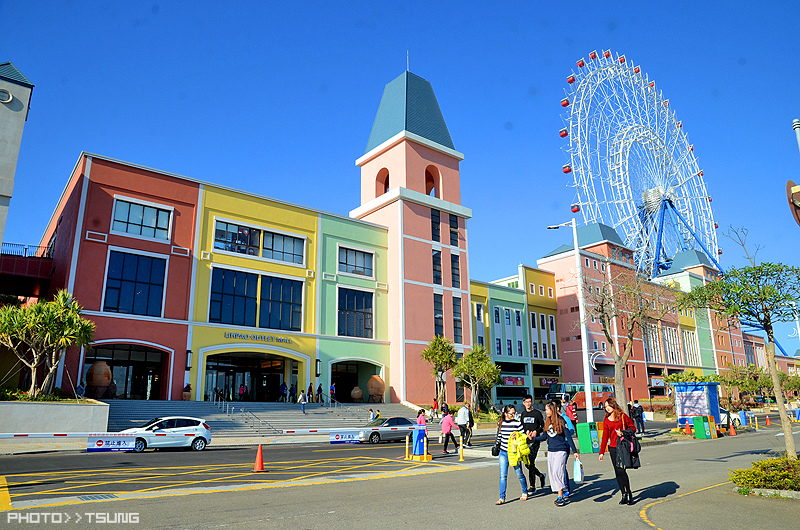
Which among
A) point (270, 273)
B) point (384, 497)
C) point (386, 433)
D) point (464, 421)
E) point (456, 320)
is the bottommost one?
point (384, 497)

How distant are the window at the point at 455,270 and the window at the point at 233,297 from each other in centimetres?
1873

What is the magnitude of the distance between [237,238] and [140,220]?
659 cm

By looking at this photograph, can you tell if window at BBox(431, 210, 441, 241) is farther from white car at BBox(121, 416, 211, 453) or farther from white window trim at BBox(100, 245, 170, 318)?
white car at BBox(121, 416, 211, 453)

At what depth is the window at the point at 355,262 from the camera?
153ft

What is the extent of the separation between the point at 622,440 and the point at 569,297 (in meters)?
63.2

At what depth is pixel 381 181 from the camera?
54062 millimetres

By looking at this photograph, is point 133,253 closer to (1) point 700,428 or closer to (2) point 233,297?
(2) point 233,297

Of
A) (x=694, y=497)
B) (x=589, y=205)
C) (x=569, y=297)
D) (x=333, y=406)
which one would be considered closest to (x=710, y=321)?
(x=569, y=297)

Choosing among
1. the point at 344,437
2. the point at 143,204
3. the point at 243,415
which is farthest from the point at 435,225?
the point at 344,437

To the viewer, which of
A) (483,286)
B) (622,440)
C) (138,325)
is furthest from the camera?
(483,286)

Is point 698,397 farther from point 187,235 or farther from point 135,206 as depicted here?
point 135,206

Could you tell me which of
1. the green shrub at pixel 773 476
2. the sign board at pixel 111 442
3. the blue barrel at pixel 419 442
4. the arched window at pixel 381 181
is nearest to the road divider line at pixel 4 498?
the sign board at pixel 111 442

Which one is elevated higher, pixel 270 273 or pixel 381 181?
pixel 381 181

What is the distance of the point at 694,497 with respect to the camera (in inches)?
431
